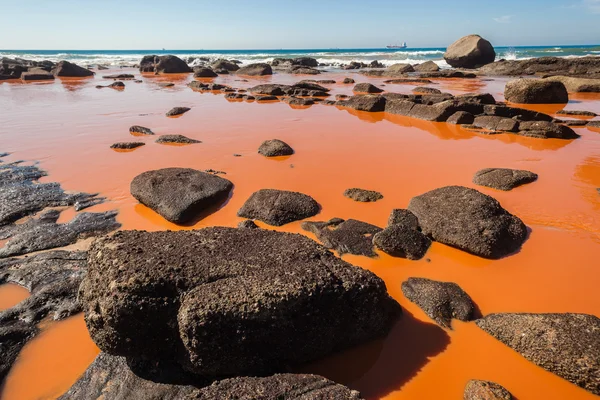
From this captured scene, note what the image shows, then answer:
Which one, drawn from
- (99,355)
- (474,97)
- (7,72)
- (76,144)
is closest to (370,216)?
(99,355)

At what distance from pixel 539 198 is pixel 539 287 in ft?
7.39

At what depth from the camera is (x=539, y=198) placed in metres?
5.05

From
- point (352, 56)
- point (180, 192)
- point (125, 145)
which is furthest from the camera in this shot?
point (352, 56)

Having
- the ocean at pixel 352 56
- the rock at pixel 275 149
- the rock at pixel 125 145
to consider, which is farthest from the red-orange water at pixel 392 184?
the ocean at pixel 352 56

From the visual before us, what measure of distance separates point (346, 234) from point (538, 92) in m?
12.5

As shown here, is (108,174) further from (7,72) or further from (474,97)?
(7,72)

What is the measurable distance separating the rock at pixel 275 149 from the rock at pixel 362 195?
218 centimetres

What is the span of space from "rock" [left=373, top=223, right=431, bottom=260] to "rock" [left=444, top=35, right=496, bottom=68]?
3083 centimetres

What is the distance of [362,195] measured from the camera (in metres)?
5.11

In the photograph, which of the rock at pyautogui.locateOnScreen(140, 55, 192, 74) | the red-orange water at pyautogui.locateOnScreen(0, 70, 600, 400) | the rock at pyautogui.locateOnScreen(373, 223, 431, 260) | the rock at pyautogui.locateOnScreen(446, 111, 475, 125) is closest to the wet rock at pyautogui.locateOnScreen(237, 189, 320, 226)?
the red-orange water at pyautogui.locateOnScreen(0, 70, 600, 400)

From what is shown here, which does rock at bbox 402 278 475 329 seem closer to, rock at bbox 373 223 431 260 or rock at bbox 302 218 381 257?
rock at bbox 373 223 431 260

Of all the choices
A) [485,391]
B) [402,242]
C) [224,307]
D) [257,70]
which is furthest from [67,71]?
[485,391]

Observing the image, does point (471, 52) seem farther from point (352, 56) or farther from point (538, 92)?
point (352, 56)

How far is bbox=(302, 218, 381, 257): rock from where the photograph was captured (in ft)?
12.8
